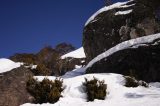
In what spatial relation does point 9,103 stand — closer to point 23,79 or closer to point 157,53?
point 23,79

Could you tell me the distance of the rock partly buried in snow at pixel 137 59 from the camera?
1023cm

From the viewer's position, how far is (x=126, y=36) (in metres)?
15.3

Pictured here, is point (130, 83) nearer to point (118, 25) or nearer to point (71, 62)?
point (118, 25)

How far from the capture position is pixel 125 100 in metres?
7.66

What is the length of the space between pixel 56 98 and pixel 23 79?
1.55 meters

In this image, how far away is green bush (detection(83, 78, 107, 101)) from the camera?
27.2 ft

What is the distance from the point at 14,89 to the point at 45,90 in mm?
975

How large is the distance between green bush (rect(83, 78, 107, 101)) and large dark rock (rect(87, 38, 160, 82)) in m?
1.67

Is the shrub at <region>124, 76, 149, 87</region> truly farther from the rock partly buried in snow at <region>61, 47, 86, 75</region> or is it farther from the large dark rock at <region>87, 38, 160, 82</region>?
the rock partly buried in snow at <region>61, 47, 86, 75</region>

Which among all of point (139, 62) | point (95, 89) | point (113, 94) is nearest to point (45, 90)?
point (95, 89)

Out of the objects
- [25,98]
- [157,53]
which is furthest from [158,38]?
[25,98]

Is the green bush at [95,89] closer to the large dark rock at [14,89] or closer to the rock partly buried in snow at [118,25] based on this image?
the large dark rock at [14,89]

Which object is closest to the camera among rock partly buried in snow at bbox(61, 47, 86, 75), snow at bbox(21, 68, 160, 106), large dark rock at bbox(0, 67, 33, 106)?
snow at bbox(21, 68, 160, 106)

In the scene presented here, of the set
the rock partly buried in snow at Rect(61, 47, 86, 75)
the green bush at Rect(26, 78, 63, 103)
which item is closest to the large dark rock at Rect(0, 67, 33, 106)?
the green bush at Rect(26, 78, 63, 103)
